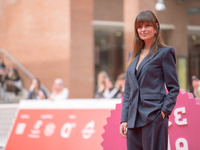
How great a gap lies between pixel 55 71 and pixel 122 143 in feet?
27.7

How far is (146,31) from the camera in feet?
8.95

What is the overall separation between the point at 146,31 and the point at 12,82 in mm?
10638

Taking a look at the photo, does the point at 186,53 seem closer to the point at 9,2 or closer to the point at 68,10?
the point at 68,10

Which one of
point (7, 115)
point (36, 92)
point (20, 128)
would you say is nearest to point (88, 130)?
point (20, 128)

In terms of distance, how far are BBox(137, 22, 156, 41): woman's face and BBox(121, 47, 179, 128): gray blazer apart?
151mm

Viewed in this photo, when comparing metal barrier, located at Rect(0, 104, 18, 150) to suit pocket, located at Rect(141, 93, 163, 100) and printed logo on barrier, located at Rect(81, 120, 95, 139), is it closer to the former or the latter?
printed logo on barrier, located at Rect(81, 120, 95, 139)

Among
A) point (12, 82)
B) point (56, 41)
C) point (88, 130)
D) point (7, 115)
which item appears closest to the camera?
point (88, 130)

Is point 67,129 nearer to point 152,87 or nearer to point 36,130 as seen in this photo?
point 36,130

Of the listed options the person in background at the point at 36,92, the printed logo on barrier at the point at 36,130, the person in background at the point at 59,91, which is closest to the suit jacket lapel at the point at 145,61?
the printed logo on barrier at the point at 36,130

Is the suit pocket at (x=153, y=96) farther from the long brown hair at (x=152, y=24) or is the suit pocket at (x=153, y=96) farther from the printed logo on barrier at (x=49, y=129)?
the printed logo on barrier at (x=49, y=129)

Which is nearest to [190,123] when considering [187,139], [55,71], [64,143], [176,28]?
[187,139]

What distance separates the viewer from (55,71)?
12.2 m

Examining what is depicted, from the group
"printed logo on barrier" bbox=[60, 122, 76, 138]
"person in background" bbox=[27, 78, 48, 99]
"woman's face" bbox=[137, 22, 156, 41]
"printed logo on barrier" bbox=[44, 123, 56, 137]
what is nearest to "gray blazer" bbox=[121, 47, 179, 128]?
"woman's face" bbox=[137, 22, 156, 41]

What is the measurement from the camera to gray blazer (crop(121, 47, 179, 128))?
102 inches
